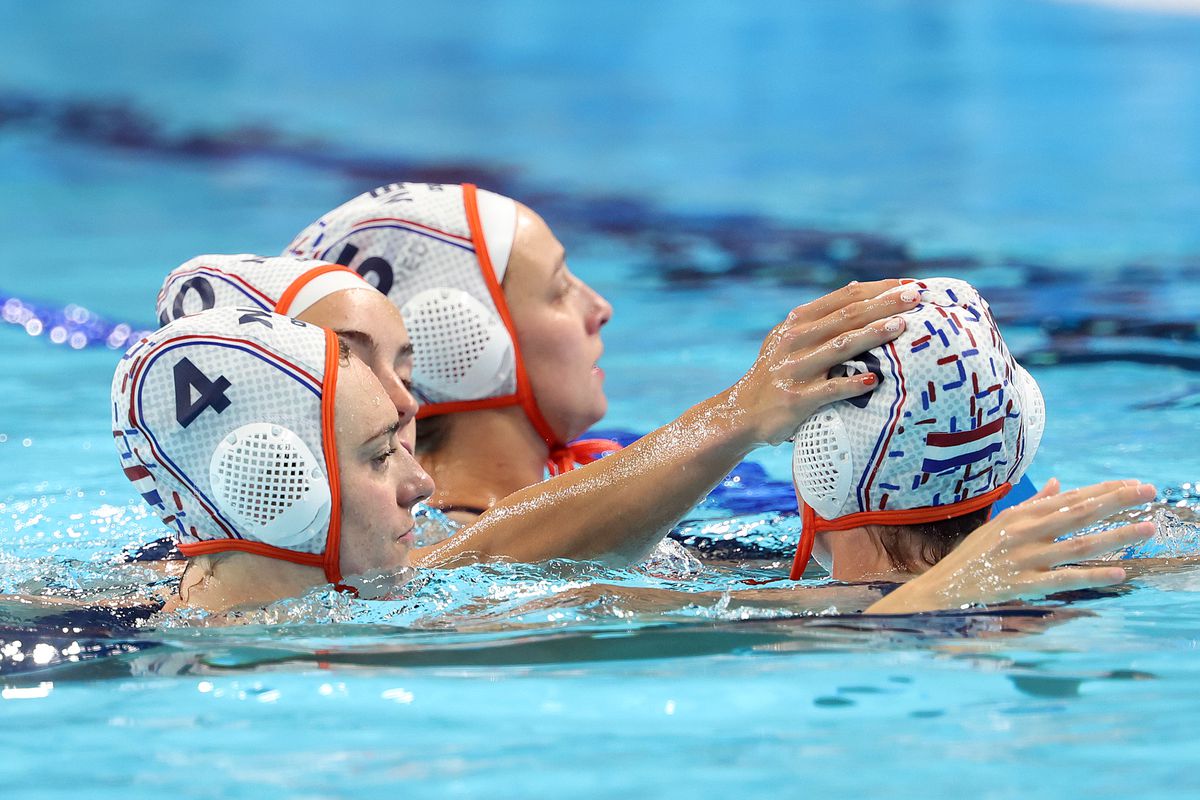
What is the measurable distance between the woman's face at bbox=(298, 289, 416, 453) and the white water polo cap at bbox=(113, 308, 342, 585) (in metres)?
0.54

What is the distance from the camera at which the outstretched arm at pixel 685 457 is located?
345 centimetres

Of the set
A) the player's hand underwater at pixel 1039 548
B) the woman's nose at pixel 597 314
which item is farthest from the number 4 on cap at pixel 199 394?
the woman's nose at pixel 597 314

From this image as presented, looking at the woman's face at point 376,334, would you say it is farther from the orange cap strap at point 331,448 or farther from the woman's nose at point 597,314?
the woman's nose at point 597,314

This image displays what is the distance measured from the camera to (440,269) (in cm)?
484

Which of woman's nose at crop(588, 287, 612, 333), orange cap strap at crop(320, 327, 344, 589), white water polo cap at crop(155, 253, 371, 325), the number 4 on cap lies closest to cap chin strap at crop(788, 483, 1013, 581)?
orange cap strap at crop(320, 327, 344, 589)

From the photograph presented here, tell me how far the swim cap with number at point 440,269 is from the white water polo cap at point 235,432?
1205 mm

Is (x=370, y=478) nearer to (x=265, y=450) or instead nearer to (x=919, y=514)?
(x=265, y=450)

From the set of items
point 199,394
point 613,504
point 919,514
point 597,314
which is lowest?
point 919,514

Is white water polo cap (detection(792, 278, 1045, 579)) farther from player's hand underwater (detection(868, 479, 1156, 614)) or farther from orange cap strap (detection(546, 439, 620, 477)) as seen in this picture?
orange cap strap (detection(546, 439, 620, 477))

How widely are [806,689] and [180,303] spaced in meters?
2.30

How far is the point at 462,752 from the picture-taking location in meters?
2.79

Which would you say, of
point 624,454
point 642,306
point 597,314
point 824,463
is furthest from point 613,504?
point 642,306

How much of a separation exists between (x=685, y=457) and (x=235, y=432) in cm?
115

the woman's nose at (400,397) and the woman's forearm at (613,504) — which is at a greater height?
the woman's nose at (400,397)
